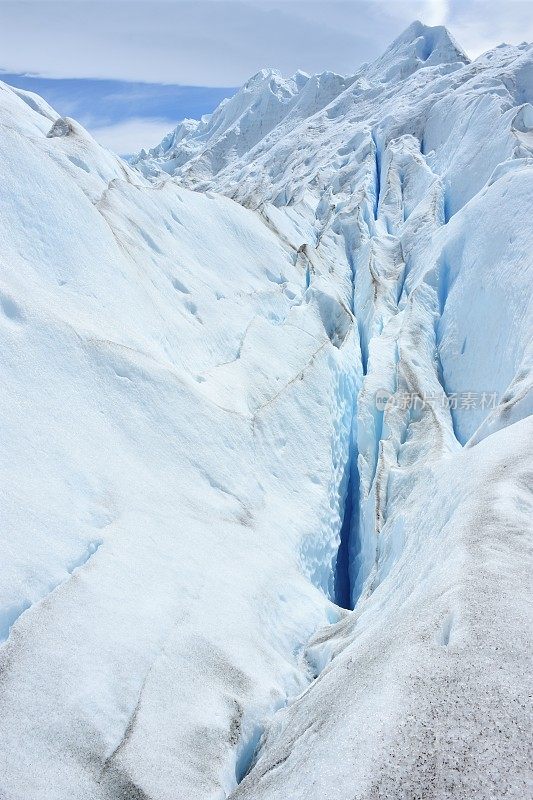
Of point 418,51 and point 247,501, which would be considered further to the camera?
point 418,51

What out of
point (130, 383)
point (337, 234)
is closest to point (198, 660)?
point (130, 383)

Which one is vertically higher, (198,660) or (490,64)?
(490,64)

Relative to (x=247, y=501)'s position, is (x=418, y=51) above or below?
above

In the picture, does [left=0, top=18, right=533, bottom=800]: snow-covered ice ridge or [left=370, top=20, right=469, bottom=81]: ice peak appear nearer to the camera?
[left=0, top=18, right=533, bottom=800]: snow-covered ice ridge

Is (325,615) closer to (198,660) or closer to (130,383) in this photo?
(198,660)

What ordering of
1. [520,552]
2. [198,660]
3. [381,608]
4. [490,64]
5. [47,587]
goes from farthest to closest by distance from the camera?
[490,64] → [381,608] → [198,660] → [47,587] → [520,552]

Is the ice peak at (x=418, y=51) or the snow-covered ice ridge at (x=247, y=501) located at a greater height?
the ice peak at (x=418, y=51)

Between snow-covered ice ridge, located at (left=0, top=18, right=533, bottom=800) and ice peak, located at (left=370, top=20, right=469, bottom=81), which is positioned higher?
ice peak, located at (left=370, top=20, right=469, bottom=81)

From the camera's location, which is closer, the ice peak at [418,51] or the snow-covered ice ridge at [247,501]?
the snow-covered ice ridge at [247,501]
